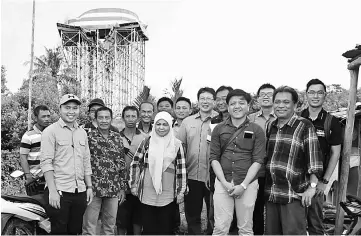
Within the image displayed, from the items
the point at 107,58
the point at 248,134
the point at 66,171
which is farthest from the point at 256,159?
the point at 107,58

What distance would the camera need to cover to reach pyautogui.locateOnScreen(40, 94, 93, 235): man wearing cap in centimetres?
388

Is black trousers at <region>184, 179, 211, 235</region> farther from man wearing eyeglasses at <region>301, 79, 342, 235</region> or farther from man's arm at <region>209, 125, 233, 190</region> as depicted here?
man wearing eyeglasses at <region>301, 79, 342, 235</region>

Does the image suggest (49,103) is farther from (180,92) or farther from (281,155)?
(281,155)

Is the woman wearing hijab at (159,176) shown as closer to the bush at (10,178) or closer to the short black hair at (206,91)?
the short black hair at (206,91)

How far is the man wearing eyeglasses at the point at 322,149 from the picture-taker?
151 inches

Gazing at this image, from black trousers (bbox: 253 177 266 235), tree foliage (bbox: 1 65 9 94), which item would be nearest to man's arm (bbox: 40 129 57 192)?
black trousers (bbox: 253 177 266 235)

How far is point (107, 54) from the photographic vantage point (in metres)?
34.7

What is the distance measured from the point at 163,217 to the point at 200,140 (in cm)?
102

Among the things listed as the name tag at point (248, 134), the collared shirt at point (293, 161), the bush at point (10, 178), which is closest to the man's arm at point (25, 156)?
the name tag at point (248, 134)

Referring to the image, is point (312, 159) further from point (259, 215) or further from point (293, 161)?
point (259, 215)

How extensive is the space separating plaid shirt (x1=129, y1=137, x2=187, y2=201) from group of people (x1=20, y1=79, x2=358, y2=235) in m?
0.01

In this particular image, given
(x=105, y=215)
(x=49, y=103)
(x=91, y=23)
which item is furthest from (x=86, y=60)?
(x=105, y=215)

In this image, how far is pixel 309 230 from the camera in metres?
3.88

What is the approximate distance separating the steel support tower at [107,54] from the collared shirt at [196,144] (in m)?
27.8
